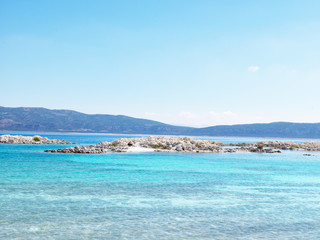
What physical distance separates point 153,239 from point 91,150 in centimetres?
4808

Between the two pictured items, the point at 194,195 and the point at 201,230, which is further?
the point at 194,195

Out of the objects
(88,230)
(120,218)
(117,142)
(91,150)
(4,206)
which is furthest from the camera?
(117,142)

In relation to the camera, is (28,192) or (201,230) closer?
(201,230)

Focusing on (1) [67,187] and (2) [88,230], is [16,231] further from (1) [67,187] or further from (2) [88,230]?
(1) [67,187]

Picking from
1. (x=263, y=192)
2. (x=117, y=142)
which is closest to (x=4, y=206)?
(x=263, y=192)

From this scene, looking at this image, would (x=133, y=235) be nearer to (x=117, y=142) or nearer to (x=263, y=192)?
(x=263, y=192)

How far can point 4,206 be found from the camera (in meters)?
14.9

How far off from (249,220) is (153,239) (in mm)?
4585

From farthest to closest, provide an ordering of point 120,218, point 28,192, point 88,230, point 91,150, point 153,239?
point 91,150
point 28,192
point 120,218
point 88,230
point 153,239

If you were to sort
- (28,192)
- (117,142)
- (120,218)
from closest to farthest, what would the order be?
(120,218)
(28,192)
(117,142)

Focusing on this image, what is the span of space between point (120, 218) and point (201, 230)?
333cm

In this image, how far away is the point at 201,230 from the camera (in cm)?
1205

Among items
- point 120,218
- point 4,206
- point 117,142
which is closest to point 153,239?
point 120,218

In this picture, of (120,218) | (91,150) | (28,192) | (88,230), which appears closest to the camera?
(88,230)
